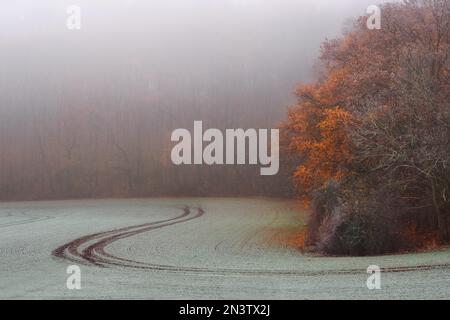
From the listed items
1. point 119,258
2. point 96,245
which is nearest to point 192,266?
point 119,258

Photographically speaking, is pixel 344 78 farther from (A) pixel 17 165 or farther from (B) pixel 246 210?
(A) pixel 17 165

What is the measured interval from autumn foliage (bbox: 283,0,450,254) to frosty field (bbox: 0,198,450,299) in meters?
3.07

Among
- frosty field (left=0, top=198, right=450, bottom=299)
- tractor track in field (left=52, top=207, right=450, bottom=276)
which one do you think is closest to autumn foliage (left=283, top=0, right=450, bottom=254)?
frosty field (left=0, top=198, right=450, bottom=299)

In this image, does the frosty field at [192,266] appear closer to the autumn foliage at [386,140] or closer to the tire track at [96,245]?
the tire track at [96,245]

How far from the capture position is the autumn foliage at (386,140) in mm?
25438

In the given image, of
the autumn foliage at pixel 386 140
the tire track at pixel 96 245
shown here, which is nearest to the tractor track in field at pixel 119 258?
the tire track at pixel 96 245

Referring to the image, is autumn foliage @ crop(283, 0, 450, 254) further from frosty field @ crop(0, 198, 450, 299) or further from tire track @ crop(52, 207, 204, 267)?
tire track @ crop(52, 207, 204, 267)

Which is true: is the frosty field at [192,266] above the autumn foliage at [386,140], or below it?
below

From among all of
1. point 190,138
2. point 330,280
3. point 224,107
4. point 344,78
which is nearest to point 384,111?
point 344,78

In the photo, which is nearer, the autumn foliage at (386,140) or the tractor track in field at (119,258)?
the tractor track in field at (119,258)

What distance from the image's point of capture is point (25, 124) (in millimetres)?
105625

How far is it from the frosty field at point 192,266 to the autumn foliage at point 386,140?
121 inches

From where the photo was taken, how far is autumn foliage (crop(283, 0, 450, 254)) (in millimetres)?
25438

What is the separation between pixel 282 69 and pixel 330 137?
80.4 metres
